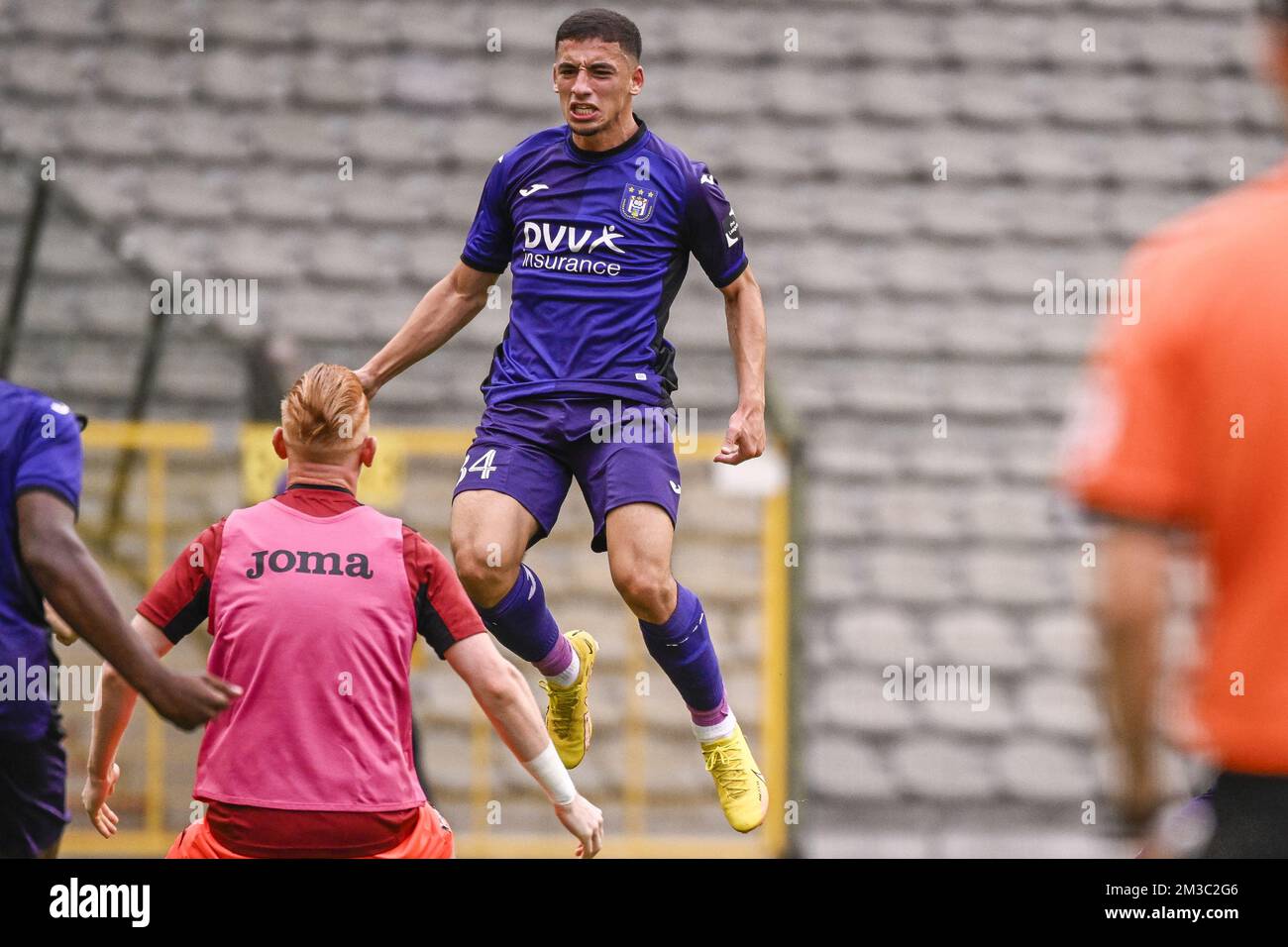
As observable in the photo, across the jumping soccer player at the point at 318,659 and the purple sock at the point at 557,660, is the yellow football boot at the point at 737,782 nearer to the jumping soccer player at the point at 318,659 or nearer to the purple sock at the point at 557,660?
the purple sock at the point at 557,660

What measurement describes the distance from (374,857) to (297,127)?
6.53 m

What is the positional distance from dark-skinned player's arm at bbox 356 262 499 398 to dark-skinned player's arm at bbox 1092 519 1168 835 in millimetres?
2987

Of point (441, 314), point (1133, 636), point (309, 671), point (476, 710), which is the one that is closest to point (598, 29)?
point (441, 314)

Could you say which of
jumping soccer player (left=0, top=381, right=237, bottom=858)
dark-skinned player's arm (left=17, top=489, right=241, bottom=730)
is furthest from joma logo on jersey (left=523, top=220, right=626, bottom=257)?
dark-skinned player's arm (left=17, top=489, right=241, bottom=730)

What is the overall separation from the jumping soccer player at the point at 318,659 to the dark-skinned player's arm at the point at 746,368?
1140mm

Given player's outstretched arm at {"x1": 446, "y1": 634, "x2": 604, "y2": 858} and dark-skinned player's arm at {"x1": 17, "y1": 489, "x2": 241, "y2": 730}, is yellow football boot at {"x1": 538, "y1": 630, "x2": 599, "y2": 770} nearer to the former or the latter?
player's outstretched arm at {"x1": 446, "y1": 634, "x2": 604, "y2": 858}

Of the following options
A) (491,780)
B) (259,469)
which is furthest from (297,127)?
(491,780)

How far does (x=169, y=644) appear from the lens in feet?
12.0

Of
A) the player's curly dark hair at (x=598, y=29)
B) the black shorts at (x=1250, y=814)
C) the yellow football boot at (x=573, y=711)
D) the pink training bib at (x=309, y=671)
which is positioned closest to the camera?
the black shorts at (x=1250, y=814)

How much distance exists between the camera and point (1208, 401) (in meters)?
2.03

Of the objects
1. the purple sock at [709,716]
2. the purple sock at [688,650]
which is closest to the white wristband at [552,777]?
the purple sock at [688,650]

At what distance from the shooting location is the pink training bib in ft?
11.1

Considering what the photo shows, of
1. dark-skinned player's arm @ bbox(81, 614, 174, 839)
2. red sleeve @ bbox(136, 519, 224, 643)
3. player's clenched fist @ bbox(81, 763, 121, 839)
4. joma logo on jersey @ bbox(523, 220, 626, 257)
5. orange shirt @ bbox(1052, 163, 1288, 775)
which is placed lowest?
player's clenched fist @ bbox(81, 763, 121, 839)

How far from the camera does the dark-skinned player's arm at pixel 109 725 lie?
141 inches
